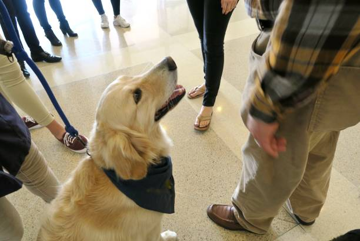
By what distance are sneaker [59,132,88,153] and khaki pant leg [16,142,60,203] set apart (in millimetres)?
513

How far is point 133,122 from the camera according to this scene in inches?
39.9

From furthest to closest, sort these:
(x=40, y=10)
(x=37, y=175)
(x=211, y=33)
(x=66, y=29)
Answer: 1. (x=66, y=29)
2. (x=40, y=10)
3. (x=211, y=33)
4. (x=37, y=175)

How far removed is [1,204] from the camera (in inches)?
35.8

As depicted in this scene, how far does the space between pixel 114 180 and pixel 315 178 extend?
0.89m

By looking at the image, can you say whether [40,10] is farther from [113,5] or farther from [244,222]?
[244,222]

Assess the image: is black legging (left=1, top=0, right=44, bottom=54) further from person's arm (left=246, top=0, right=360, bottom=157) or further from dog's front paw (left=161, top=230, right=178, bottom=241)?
person's arm (left=246, top=0, right=360, bottom=157)

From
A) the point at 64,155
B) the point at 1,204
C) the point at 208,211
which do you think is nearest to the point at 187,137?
the point at 208,211

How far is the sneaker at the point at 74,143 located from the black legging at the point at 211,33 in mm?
989

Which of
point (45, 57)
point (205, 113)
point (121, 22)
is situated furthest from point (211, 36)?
point (121, 22)

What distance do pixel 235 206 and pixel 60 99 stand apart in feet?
6.19

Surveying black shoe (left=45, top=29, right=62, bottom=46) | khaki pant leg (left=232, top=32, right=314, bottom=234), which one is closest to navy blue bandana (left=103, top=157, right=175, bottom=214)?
khaki pant leg (left=232, top=32, right=314, bottom=234)

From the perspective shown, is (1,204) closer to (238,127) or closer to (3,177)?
(3,177)

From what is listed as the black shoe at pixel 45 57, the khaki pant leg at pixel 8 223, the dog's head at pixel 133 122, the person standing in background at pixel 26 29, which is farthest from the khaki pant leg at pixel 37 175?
the black shoe at pixel 45 57

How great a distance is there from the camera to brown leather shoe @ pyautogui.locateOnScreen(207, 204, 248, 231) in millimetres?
1345
